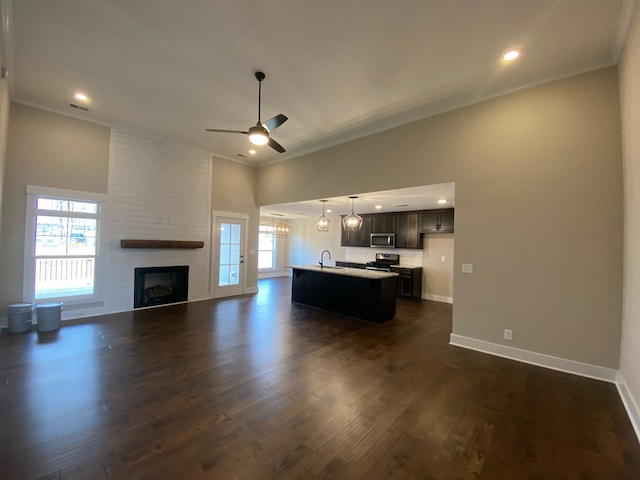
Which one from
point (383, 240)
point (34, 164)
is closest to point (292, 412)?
point (34, 164)

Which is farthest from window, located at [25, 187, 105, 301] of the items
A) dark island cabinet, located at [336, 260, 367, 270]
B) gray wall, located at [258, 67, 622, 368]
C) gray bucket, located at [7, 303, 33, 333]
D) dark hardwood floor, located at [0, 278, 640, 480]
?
dark island cabinet, located at [336, 260, 367, 270]

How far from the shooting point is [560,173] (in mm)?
3295

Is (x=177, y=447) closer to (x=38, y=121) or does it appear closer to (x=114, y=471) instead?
(x=114, y=471)

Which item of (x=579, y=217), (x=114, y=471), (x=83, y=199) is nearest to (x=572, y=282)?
(x=579, y=217)

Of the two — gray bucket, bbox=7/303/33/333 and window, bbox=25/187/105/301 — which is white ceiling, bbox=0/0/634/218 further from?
gray bucket, bbox=7/303/33/333

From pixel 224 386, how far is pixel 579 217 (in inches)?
172

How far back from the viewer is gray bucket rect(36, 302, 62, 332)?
4246mm

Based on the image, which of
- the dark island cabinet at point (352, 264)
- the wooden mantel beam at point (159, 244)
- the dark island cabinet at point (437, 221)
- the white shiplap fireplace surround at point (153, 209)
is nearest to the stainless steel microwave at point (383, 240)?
the dark island cabinet at point (352, 264)

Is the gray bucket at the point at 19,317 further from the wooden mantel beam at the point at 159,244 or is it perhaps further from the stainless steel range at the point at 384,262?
the stainless steel range at the point at 384,262

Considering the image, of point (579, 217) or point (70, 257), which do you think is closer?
point (579, 217)

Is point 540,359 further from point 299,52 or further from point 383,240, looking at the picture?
point 383,240

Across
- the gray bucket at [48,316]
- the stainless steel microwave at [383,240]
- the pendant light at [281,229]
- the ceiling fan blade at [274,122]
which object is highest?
the ceiling fan blade at [274,122]

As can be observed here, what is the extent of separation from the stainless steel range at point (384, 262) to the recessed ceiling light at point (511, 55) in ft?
18.6

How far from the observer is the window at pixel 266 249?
10.9 meters
